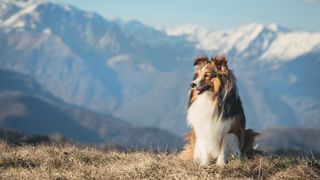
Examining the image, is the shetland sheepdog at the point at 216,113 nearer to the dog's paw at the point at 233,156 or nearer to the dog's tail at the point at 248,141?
the dog's paw at the point at 233,156

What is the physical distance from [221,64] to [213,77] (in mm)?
324

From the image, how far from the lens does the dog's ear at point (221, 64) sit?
12328 millimetres

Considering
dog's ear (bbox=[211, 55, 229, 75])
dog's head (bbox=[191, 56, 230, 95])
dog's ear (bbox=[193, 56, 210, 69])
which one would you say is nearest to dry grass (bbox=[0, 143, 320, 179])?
dog's head (bbox=[191, 56, 230, 95])

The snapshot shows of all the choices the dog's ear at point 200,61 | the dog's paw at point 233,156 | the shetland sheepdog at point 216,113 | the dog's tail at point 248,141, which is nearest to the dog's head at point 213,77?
the shetland sheepdog at point 216,113

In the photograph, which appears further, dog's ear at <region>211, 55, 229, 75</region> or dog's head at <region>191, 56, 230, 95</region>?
dog's ear at <region>211, 55, 229, 75</region>

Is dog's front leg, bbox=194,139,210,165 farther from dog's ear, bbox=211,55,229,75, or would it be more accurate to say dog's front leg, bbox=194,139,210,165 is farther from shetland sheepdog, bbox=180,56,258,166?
dog's ear, bbox=211,55,229,75

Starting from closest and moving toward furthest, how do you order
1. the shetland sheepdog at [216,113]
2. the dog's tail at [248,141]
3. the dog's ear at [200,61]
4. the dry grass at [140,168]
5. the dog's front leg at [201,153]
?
the dry grass at [140,168], the shetland sheepdog at [216,113], the dog's front leg at [201,153], the dog's ear at [200,61], the dog's tail at [248,141]

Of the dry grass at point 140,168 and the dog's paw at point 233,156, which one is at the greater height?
the dog's paw at point 233,156

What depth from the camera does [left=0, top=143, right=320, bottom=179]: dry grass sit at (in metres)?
11.0

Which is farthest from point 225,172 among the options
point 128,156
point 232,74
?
point 128,156

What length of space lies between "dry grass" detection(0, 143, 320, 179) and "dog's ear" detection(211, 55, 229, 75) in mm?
1764

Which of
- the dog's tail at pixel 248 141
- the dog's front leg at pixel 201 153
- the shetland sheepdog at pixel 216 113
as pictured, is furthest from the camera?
the dog's tail at pixel 248 141

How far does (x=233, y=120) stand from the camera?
1226 centimetres

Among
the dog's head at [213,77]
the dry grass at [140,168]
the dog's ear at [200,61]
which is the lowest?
the dry grass at [140,168]
